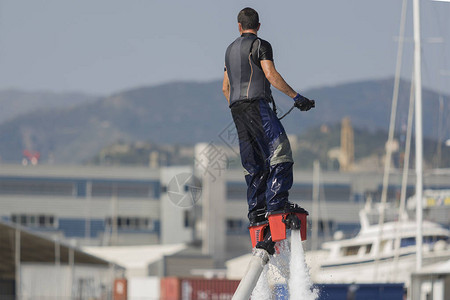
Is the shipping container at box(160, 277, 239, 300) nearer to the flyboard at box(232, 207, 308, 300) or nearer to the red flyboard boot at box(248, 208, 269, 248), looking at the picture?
the red flyboard boot at box(248, 208, 269, 248)

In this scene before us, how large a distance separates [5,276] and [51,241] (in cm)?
522

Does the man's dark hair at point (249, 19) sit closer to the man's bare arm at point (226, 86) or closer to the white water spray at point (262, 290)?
the man's bare arm at point (226, 86)

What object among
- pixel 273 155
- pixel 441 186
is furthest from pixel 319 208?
pixel 273 155

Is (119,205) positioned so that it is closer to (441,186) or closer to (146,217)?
(146,217)

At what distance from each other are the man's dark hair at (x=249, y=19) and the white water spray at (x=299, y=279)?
8.19 ft

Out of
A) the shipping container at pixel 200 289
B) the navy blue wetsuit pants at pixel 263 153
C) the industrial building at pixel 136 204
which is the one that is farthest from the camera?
the industrial building at pixel 136 204

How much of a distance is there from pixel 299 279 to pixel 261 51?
8.06 feet

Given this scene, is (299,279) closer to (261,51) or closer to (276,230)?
(276,230)

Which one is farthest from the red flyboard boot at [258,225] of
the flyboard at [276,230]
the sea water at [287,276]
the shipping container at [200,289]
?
Result: the shipping container at [200,289]

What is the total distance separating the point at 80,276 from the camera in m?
56.8

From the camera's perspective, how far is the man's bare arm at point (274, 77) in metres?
10.2

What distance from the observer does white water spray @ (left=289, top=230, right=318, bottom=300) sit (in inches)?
393

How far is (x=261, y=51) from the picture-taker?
10336mm

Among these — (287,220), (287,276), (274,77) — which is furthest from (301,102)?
(287,276)
